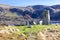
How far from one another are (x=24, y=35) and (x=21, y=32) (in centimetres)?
→ 40

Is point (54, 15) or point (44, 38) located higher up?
point (44, 38)

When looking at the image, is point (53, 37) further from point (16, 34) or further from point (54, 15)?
point (54, 15)

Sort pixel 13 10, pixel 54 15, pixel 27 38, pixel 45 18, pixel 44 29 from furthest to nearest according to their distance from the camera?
1. pixel 13 10
2. pixel 54 15
3. pixel 45 18
4. pixel 44 29
5. pixel 27 38

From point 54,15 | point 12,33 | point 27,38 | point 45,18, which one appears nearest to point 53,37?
point 27,38

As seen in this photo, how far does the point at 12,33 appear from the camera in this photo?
11727 mm

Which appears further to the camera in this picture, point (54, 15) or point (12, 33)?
point (54, 15)

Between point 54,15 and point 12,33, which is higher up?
point 12,33

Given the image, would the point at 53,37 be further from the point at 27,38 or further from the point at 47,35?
the point at 27,38

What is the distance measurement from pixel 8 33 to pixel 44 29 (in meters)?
2.39

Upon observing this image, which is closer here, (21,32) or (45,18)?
(21,32)

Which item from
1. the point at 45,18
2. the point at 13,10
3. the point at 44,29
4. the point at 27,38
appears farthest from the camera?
the point at 13,10

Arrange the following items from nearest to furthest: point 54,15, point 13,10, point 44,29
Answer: point 44,29
point 54,15
point 13,10

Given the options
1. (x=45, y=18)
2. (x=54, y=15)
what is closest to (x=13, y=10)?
(x=54, y=15)

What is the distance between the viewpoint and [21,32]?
39.1 ft
